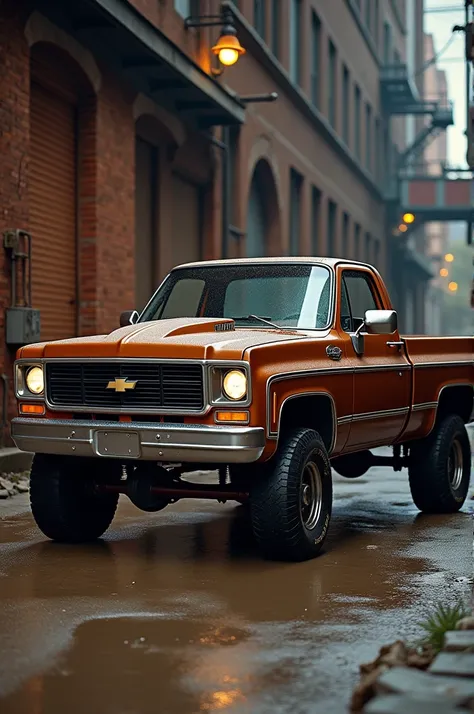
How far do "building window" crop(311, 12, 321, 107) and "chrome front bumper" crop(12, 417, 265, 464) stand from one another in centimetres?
2451

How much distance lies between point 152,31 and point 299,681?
36.3ft

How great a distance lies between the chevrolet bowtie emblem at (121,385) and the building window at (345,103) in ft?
96.4

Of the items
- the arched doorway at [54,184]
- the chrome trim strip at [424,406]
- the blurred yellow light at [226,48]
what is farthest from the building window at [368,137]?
the chrome trim strip at [424,406]

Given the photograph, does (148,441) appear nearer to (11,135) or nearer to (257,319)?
(257,319)

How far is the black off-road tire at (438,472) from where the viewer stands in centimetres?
948

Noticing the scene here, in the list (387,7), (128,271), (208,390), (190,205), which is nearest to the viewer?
(208,390)

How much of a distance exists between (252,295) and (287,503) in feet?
6.15

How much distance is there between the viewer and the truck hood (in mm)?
7051

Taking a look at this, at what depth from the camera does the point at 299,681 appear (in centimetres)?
471

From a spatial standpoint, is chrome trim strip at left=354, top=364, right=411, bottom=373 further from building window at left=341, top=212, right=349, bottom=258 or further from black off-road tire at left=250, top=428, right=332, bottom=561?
building window at left=341, top=212, right=349, bottom=258

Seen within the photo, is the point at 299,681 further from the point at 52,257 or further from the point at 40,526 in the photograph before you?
the point at 52,257

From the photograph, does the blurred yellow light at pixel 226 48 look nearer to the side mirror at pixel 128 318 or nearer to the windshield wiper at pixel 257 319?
the side mirror at pixel 128 318

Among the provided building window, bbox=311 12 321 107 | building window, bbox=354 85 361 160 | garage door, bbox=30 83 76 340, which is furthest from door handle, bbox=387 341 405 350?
building window, bbox=354 85 361 160

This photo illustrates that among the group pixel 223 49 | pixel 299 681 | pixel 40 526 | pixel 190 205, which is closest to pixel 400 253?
pixel 190 205
